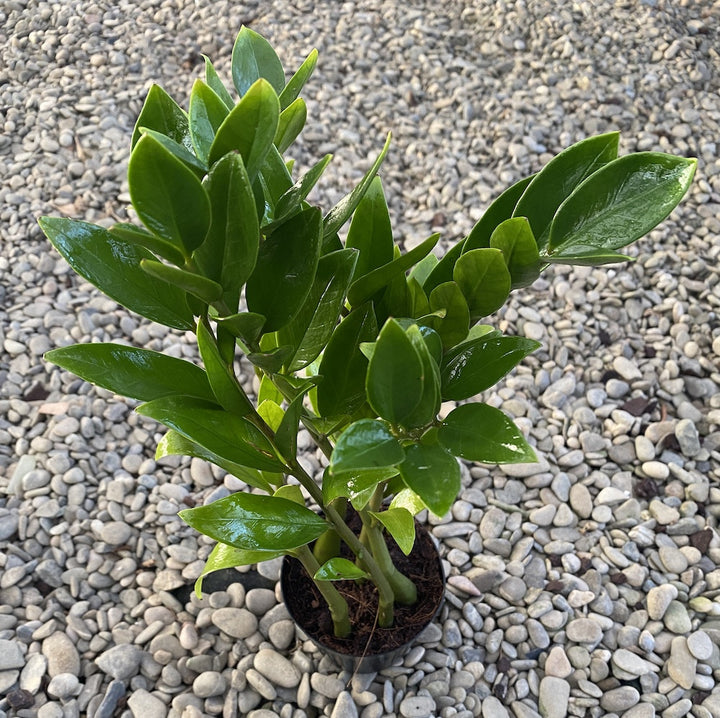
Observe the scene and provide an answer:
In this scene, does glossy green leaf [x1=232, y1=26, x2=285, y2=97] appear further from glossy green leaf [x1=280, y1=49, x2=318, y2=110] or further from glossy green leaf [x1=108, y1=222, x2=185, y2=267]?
glossy green leaf [x1=108, y1=222, x2=185, y2=267]

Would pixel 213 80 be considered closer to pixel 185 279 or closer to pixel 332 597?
pixel 185 279

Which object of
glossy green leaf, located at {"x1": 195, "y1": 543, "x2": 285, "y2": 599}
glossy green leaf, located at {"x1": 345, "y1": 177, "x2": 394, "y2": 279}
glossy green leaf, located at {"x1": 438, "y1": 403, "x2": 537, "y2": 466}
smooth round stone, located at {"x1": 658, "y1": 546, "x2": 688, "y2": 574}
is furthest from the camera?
smooth round stone, located at {"x1": 658, "y1": 546, "x2": 688, "y2": 574}

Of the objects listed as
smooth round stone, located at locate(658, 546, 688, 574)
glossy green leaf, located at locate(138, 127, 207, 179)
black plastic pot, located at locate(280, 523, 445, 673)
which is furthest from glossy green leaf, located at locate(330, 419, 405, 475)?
smooth round stone, located at locate(658, 546, 688, 574)

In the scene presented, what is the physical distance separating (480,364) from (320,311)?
173 mm

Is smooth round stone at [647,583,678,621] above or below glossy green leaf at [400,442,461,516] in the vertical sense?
below

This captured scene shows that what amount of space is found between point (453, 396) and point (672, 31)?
2576 millimetres

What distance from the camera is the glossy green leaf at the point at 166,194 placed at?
1.73 feet

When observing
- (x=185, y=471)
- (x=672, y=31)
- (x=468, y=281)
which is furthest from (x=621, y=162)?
(x=672, y=31)

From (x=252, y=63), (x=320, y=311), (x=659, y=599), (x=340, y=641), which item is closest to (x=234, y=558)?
(x=340, y=641)

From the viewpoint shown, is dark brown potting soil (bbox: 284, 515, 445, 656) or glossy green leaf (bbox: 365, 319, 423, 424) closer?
glossy green leaf (bbox: 365, 319, 423, 424)

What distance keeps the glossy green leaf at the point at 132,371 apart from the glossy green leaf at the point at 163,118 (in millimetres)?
201

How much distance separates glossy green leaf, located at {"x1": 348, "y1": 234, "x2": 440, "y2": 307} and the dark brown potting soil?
61 centimetres

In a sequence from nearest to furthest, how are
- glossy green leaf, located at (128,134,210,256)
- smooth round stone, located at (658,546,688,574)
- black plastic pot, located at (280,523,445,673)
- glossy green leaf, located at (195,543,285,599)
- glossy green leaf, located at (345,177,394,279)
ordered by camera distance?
glossy green leaf, located at (128,134,210,256), glossy green leaf, located at (345,177,394,279), glossy green leaf, located at (195,543,285,599), black plastic pot, located at (280,523,445,673), smooth round stone, located at (658,546,688,574)

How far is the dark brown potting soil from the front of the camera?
1.23 metres
